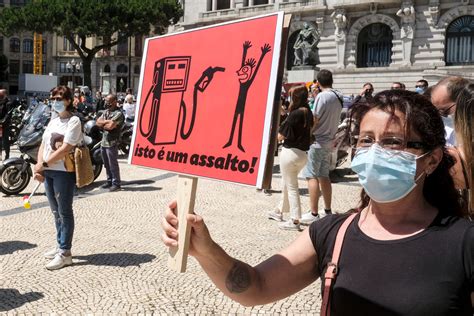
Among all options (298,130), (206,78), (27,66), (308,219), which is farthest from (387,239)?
(27,66)

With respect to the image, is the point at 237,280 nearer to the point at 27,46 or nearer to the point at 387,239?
the point at 387,239

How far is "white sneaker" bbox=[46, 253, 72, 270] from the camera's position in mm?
4426

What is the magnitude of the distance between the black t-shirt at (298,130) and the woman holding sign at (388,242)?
3.95 meters

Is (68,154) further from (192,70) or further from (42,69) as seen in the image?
(42,69)

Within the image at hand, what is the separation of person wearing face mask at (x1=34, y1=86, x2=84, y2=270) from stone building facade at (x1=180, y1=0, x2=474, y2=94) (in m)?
22.4

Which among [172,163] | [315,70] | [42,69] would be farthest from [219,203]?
[42,69]

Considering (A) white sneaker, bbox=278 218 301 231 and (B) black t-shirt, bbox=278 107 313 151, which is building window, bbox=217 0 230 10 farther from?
(A) white sneaker, bbox=278 218 301 231

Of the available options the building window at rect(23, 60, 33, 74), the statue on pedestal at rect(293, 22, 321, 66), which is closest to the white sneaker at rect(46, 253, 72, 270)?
the statue on pedestal at rect(293, 22, 321, 66)

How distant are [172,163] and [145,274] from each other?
248 cm

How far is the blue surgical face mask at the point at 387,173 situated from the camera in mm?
1552

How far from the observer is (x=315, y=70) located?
60.7 feet

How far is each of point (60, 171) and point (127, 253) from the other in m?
1.03

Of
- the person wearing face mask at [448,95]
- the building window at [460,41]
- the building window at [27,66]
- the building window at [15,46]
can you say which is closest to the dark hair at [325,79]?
the person wearing face mask at [448,95]

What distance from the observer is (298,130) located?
5.74 m
